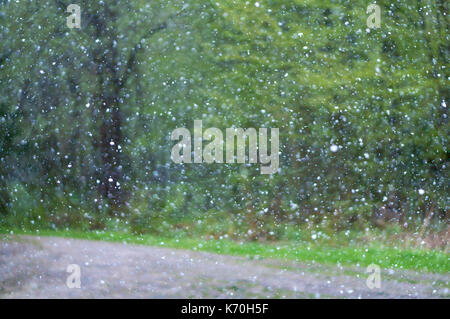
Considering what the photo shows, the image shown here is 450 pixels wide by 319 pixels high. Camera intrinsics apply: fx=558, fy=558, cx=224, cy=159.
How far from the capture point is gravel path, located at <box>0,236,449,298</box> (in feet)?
8.00

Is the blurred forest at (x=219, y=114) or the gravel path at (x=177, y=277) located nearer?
the gravel path at (x=177, y=277)

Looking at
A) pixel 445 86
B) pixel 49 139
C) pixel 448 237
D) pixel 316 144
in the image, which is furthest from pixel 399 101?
pixel 49 139

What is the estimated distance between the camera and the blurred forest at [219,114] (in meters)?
2.81

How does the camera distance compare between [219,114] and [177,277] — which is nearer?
[177,277]

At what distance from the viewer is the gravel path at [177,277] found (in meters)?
2.44

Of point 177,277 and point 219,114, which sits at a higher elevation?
point 219,114

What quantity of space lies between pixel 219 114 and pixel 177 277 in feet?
2.84

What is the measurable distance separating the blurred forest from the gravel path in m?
0.18

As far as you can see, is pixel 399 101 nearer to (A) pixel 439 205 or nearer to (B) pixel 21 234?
(A) pixel 439 205

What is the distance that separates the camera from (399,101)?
3.01 metres

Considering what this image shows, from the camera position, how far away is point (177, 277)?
8.18ft

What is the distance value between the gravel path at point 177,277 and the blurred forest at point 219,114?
18 cm

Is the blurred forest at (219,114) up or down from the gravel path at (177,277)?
up

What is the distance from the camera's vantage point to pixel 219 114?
2867mm
